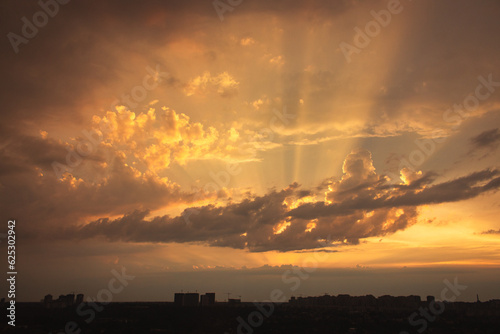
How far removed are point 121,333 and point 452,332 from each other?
4130 inches

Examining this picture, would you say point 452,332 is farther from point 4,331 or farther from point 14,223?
point 4,331

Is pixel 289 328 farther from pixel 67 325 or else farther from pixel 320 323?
pixel 67 325

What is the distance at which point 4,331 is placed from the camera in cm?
12006

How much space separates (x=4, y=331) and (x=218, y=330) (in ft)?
231

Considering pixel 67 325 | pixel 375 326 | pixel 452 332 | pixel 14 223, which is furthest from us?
pixel 67 325

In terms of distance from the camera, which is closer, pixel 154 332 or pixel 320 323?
pixel 154 332

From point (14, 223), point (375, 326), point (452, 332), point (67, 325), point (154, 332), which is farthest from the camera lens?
point (67, 325)

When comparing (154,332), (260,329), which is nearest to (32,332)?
(154,332)

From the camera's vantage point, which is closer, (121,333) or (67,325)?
(121,333)

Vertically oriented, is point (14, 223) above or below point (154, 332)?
above

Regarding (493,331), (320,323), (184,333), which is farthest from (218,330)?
(493,331)

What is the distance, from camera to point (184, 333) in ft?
401

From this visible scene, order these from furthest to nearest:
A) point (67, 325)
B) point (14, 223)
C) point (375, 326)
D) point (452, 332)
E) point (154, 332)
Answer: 1. point (67, 325)
2. point (375, 326)
3. point (154, 332)
4. point (452, 332)
5. point (14, 223)

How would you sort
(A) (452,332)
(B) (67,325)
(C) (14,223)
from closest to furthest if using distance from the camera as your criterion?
(C) (14,223), (A) (452,332), (B) (67,325)
